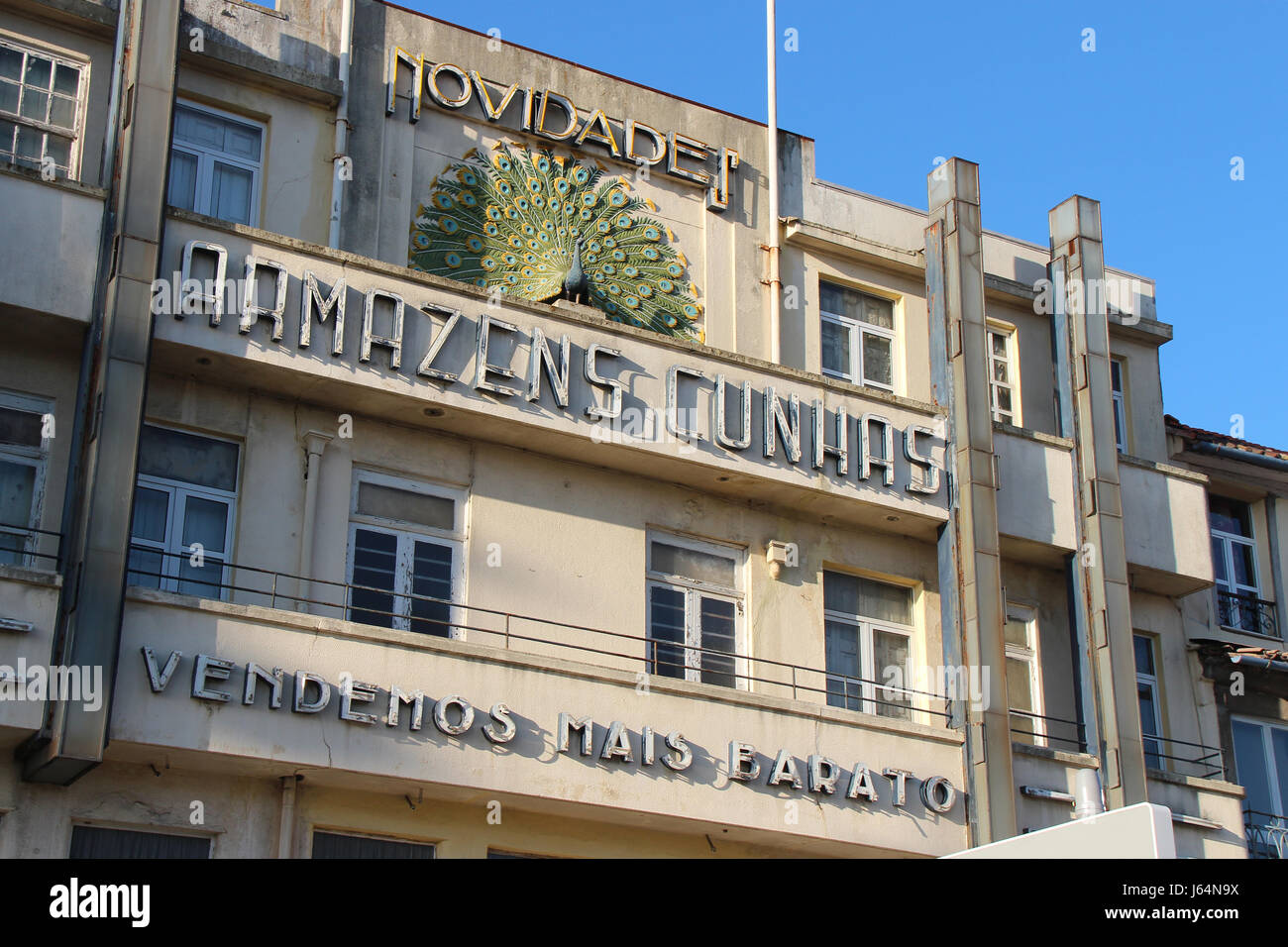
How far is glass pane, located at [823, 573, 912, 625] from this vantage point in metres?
20.5

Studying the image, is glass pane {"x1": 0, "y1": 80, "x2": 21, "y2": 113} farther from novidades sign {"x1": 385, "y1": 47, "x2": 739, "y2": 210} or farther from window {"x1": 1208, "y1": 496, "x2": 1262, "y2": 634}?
window {"x1": 1208, "y1": 496, "x2": 1262, "y2": 634}

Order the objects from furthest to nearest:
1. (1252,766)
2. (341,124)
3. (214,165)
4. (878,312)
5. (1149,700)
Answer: (1252,766), (878,312), (1149,700), (341,124), (214,165)

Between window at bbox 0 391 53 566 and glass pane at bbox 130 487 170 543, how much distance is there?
3.13 ft

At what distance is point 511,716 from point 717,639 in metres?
3.60

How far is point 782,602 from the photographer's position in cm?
1984

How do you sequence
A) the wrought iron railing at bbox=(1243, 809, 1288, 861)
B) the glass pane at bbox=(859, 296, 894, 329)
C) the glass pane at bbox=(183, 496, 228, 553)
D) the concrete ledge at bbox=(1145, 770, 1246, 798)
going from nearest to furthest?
the glass pane at bbox=(183, 496, 228, 553) < the concrete ledge at bbox=(1145, 770, 1246, 798) < the wrought iron railing at bbox=(1243, 809, 1288, 861) < the glass pane at bbox=(859, 296, 894, 329)

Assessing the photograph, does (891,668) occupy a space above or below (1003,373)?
below

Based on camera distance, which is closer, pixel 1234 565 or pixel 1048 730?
pixel 1048 730

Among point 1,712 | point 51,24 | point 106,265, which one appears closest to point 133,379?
point 106,265

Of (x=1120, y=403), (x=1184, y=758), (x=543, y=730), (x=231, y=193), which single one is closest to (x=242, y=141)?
(x=231, y=193)

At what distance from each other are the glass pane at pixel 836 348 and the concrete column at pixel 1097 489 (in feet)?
9.09

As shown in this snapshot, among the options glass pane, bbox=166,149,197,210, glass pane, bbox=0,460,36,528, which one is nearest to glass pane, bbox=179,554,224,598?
glass pane, bbox=0,460,36,528

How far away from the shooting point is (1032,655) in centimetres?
2155

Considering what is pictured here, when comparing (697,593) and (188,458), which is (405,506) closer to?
(188,458)
